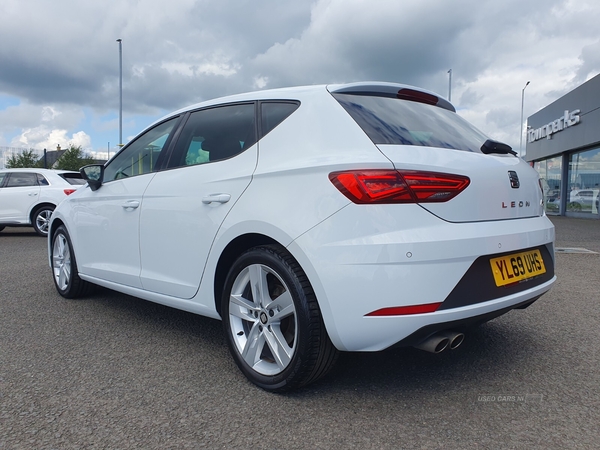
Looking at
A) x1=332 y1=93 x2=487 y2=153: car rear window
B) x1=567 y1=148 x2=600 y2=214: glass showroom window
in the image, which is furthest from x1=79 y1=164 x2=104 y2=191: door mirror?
x1=567 y1=148 x2=600 y2=214: glass showroom window

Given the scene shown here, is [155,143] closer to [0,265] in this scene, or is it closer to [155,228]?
[155,228]

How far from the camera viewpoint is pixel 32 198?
11703mm

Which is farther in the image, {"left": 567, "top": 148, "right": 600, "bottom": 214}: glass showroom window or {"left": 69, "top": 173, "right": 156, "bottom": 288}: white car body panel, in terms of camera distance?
{"left": 567, "top": 148, "right": 600, "bottom": 214}: glass showroom window

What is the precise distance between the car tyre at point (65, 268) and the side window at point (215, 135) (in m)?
1.83

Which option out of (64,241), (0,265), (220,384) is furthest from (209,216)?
(0,265)

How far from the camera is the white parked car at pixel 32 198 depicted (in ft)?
38.3

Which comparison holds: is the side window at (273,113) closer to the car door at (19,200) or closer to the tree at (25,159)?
the car door at (19,200)

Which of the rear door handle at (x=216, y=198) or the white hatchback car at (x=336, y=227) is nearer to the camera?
the white hatchback car at (x=336, y=227)

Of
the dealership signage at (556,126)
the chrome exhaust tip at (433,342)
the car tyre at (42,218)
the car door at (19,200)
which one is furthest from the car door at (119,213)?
the dealership signage at (556,126)

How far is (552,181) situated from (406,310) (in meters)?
27.6

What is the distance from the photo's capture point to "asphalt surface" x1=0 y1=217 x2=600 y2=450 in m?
2.21

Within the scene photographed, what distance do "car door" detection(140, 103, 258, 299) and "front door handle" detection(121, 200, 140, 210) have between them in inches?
5.1

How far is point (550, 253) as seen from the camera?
116 inches

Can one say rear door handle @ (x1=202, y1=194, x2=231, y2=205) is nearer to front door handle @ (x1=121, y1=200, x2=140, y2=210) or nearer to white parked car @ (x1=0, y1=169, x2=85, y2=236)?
front door handle @ (x1=121, y1=200, x2=140, y2=210)
